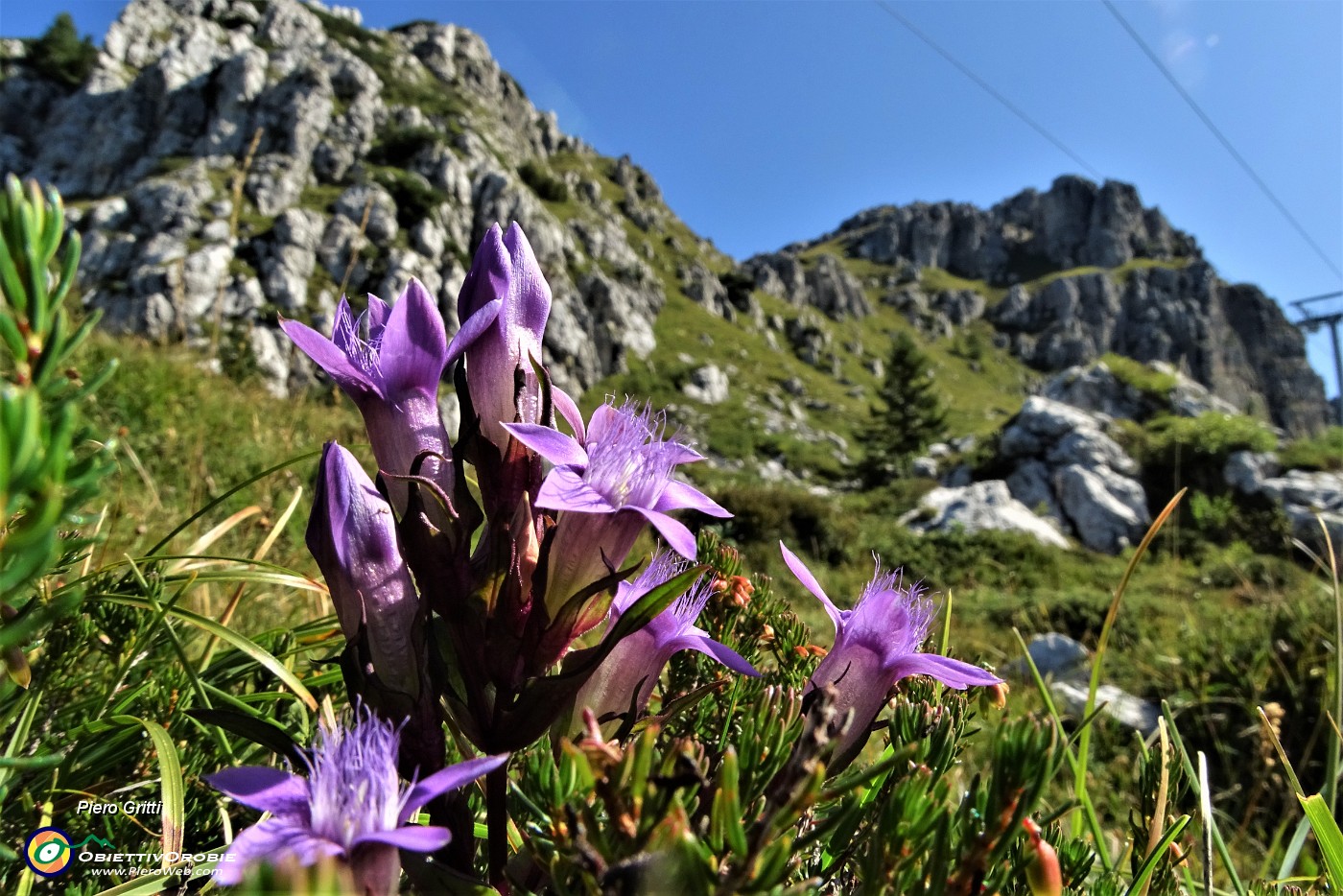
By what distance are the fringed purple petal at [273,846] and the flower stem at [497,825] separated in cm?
22

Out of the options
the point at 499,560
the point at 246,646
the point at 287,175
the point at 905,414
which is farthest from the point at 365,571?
the point at 905,414

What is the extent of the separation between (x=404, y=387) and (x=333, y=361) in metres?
0.11

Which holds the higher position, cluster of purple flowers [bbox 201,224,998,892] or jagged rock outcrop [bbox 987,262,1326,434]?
jagged rock outcrop [bbox 987,262,1326,434]

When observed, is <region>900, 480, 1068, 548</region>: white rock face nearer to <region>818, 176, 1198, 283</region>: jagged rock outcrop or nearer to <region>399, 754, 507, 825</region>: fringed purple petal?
<region>399, 754, 507, 825</region>: fringed purple petal

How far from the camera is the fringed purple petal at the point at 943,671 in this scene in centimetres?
89

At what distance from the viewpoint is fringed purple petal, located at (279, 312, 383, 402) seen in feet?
2.99

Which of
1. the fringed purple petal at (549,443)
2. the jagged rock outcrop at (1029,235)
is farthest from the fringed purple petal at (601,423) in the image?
the jagged rock outcrop at (1029,235)

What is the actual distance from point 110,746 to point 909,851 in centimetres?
147

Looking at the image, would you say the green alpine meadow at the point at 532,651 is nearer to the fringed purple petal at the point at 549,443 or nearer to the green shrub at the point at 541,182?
the fringed purple petal at the point at 549,443

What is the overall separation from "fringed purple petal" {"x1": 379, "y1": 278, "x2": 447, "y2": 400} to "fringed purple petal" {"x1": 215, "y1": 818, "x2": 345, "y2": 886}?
58 cm

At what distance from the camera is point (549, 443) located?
0.85m

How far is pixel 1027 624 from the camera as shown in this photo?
32.1 feet

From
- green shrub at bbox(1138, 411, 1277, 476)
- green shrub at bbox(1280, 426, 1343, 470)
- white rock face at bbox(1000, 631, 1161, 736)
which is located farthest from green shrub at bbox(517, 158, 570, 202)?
white rock face at bbox(1000, 631, 1161, 736)

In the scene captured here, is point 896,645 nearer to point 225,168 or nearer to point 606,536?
point 606,536
